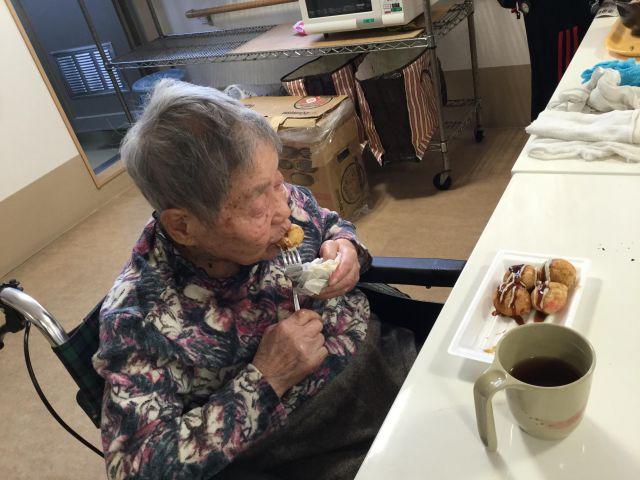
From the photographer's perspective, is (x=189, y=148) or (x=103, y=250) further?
(x=103, y=250)

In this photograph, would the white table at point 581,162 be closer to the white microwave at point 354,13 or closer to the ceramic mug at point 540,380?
the ceramic mug at point 540,380

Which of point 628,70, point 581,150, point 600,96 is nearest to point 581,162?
point 581,150

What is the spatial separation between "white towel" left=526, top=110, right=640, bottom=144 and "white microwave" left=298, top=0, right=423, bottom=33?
1.22 meters

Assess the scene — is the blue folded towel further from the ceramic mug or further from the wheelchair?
the ceramic mug

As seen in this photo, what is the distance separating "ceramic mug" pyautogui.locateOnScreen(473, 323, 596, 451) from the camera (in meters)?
0.61

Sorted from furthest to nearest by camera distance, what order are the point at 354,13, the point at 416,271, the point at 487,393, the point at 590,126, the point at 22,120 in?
the point at 22,120, the point at 354,13, the point at 590,126, the point at 416,271, the point at 487,393

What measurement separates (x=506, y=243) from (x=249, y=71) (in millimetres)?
3001

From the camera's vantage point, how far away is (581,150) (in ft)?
3.99

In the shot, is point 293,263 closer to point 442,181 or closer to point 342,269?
point 342,269

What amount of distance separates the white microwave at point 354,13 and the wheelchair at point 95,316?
1.52 metres

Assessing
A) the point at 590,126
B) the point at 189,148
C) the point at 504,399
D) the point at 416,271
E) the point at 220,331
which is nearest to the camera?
the point at 504,399

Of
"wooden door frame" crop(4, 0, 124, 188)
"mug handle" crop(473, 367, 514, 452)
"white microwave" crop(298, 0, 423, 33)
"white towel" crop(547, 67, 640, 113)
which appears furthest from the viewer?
"wooden door frame" crop(4, 0, 124, 188)

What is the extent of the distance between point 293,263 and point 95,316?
1.19ft

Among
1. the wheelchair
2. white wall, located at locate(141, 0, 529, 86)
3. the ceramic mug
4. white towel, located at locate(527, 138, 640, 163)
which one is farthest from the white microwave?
the ceramic mug
